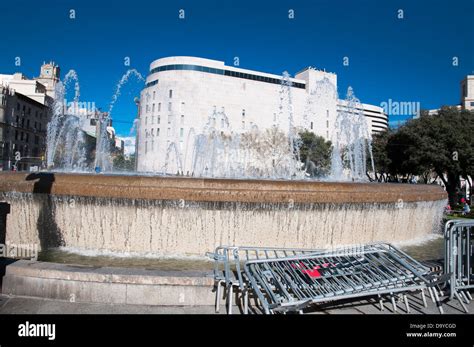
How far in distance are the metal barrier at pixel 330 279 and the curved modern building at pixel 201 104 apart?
5994 centimetres

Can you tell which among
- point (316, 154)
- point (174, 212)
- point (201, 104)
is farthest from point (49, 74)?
point (174, 212)

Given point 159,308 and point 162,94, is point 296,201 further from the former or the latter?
point 162,94

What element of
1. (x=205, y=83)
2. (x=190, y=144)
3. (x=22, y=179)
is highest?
(x=205, y=83)

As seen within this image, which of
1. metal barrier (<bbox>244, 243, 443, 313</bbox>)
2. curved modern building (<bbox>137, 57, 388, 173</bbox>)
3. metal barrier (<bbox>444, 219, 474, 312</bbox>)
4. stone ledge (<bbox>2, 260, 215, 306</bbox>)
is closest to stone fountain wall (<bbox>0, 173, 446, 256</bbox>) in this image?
metal barrier (<bbox>244, 243, 443, 313</bbox>)

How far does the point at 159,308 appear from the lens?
4.25 m

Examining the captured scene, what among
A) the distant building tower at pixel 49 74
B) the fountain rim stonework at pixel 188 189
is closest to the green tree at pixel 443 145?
the fountain rim stonework at pixel 188 189

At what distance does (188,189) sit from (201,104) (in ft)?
219

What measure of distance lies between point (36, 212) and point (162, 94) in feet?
217

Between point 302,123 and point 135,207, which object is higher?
point 302,123

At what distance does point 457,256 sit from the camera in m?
4.80

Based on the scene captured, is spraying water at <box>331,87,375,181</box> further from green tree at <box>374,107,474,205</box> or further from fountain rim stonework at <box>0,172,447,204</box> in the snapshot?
fountain rim stonework at <box>0,172,447,204</box>
